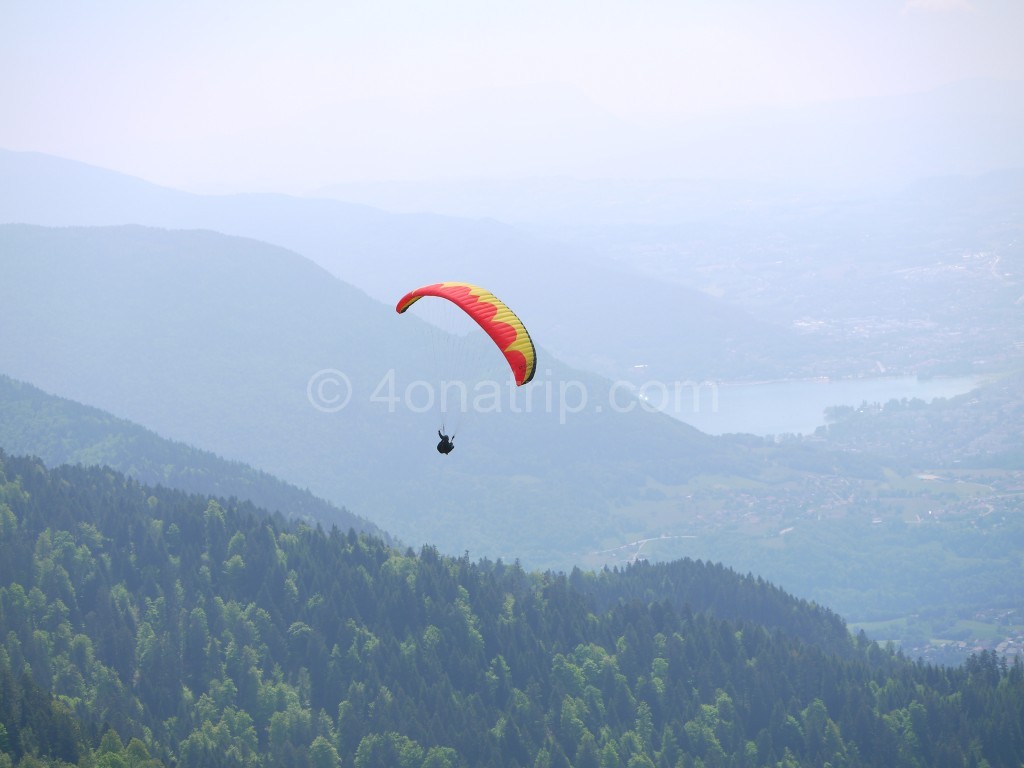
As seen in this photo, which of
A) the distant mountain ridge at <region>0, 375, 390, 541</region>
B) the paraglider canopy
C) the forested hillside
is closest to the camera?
the paraglider canopy

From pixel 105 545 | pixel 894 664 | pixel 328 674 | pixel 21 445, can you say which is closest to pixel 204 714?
pixel 328 674

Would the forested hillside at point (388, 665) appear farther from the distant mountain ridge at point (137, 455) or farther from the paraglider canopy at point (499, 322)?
→ the distant mountain ridge at point (137, 455)

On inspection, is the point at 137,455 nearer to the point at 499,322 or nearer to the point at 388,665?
the point at 388,665

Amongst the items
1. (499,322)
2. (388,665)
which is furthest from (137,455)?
(499,322)

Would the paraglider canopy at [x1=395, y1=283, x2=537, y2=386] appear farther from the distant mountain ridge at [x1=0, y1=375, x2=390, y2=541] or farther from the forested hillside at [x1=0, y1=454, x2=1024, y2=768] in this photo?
the distant mountain ridge at [x1=0, y1=375, x2=390, y2=541]

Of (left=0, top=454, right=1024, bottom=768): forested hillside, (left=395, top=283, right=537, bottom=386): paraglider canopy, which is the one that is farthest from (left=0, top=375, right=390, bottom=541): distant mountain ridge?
(left=395, top=283, right=537, bottom=386): paraglider canopy

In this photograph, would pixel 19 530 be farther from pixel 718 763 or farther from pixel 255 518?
pixel 718 763
